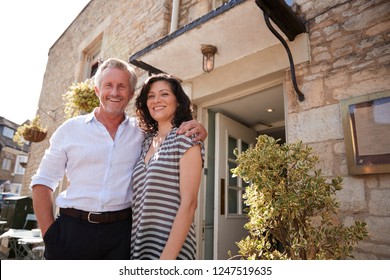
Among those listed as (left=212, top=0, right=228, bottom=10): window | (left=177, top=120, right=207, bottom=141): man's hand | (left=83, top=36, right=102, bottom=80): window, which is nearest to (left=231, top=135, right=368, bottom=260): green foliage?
(left=177, top=120, right=207, bottom=141): man's hand

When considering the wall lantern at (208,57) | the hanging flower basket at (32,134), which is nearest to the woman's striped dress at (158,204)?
the wall lantern at (208,57)

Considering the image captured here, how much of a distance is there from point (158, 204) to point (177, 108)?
26.0 inches

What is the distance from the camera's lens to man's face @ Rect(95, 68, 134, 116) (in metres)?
1.75

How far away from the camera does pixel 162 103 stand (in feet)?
5.54

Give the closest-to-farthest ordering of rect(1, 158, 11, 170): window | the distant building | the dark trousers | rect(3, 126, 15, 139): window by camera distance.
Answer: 1. the dark trousers
2. the distant building
3. rect(3, 126, 15, 139): window
4. rect(1, 158, 11, 170): window

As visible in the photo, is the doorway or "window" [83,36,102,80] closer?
the doorway

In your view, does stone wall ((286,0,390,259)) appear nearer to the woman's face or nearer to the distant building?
the woman's face

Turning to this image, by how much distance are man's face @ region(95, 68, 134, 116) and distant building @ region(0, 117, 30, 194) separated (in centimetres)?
2977

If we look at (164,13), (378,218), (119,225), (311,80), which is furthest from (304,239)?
(164,13)

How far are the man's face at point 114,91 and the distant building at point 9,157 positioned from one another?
29.8 metres

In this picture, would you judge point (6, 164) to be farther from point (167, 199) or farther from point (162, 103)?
point (167, 199)

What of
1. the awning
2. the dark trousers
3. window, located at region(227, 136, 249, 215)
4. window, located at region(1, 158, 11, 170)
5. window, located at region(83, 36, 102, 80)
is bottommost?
the dark trousers

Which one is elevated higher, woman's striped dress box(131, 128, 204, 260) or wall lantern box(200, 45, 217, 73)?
wall lantern box(200, 45, 217, 73)
